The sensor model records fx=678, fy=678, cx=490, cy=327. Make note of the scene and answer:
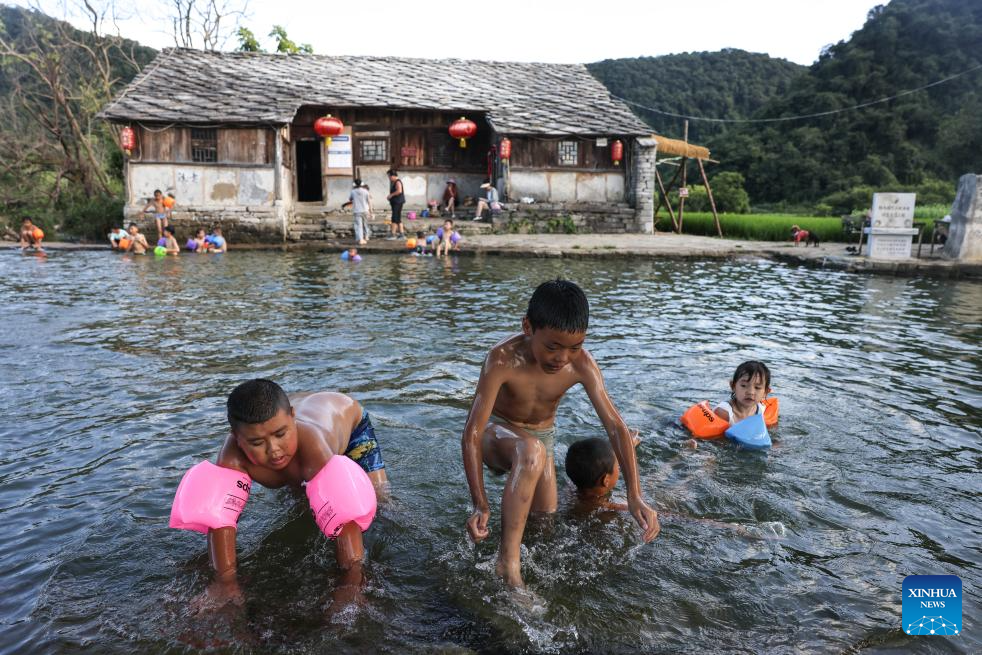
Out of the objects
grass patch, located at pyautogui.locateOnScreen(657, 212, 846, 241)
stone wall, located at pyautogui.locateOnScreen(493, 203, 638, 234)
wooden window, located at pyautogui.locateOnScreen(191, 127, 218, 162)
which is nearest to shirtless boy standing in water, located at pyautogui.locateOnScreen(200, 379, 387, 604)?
stone wall, located at pyautogui.locateOnScreen(493, 203, 638, 234)

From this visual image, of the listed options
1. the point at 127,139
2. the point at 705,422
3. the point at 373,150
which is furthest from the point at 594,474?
the point at 373,150

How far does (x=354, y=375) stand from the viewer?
22.0 ft

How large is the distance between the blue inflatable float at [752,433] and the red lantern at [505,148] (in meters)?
18.5

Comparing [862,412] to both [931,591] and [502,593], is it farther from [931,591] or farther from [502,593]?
[502,593]

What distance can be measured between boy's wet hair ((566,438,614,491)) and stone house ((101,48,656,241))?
60.6ft

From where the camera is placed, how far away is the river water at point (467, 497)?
2916mm

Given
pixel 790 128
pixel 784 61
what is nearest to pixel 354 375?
pixel 790 128

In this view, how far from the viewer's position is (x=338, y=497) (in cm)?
300

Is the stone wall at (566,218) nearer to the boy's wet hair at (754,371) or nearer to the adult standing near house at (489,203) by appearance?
the adult standing near house at (489,203)

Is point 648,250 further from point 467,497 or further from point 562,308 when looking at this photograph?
point 562,308

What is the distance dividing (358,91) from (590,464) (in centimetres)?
2216

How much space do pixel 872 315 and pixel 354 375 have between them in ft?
26.4

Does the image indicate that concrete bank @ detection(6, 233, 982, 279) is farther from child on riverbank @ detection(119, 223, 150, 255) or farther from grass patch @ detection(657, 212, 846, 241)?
grass patch @ detection(657, 212, 846, 241)

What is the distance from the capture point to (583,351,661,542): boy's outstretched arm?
320 cm
